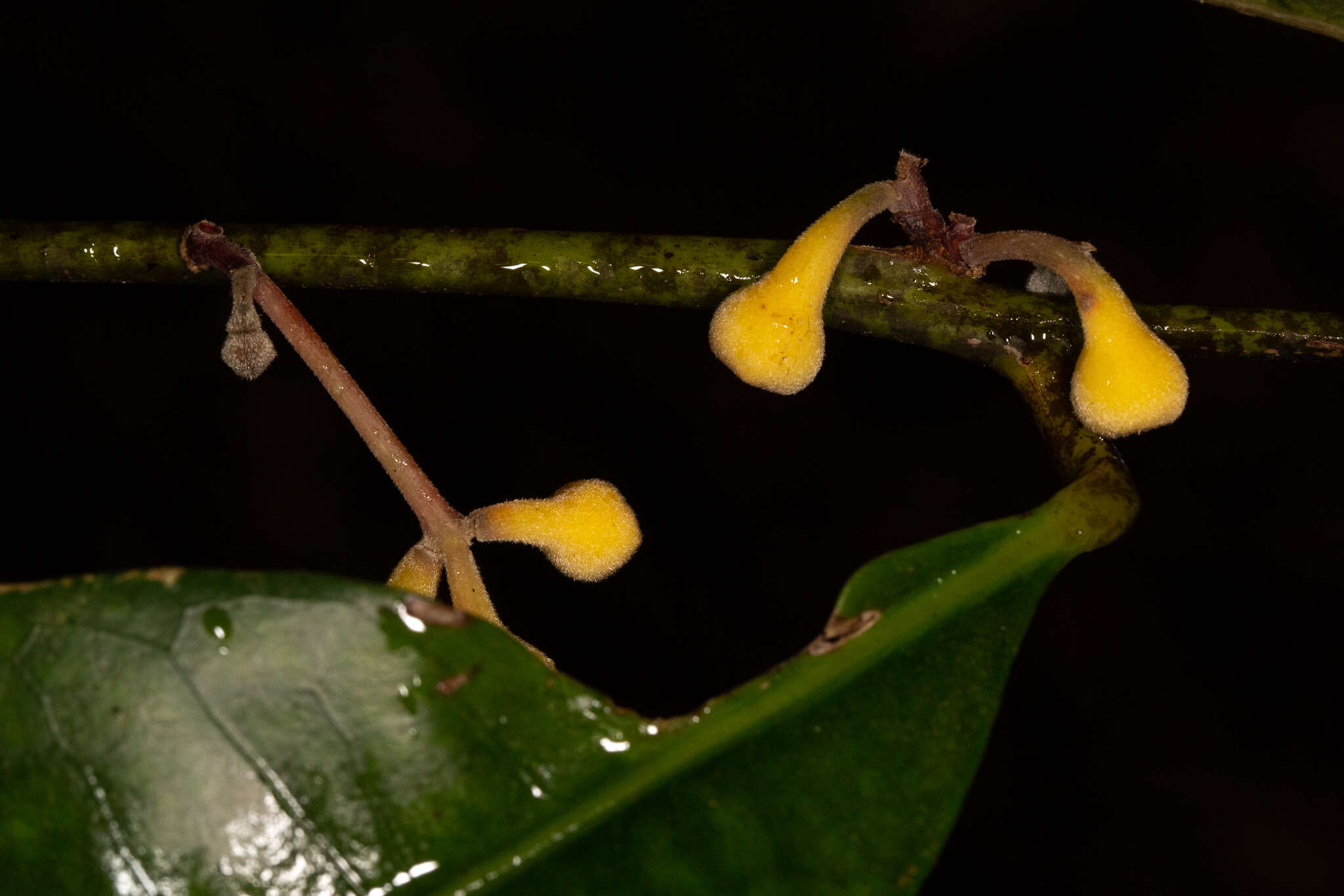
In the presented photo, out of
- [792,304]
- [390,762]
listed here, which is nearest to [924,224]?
[792,304]

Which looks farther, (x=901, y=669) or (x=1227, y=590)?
(x=1227, y=590)

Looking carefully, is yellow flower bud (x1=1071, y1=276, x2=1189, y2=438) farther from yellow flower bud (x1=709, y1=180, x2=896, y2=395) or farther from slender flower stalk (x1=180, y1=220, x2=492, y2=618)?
slender flower stalk (x1=180, y1=220, x2=492, y2=618)

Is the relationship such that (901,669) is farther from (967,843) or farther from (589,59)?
(967,843)

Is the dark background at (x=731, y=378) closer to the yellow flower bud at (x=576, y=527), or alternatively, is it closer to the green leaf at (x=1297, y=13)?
the yellow flower bud at (x=576, y=527)

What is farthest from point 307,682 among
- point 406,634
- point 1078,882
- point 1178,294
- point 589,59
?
point 1078,882

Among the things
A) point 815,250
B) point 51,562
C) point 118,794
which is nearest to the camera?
point 118,794

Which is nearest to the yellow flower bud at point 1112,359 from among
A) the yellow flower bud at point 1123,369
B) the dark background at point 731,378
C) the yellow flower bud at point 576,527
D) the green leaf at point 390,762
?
the yellow flower bud at point 1123,369
